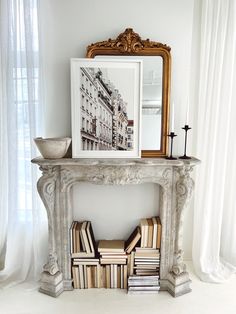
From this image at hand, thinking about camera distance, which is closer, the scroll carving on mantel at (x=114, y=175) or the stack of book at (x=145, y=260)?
the scroll carving on mantel at (x=114, y=175)

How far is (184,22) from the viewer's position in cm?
201

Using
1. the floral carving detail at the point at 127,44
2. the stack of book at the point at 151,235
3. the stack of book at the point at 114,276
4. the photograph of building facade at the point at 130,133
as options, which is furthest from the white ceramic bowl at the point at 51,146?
the stack of book at the point at 114,276

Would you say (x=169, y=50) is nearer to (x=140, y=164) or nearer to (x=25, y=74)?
(x=140, y=164)

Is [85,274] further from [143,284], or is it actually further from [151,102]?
[151,102]

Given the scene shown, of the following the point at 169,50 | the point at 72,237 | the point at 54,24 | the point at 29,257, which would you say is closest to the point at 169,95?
the point at 169,50

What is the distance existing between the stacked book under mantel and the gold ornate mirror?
66cm

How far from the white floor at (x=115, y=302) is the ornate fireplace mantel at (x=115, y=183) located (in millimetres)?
76

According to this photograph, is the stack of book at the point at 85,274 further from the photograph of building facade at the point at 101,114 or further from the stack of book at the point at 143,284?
the photograph of building facade at the point at 101,114

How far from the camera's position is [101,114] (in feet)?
6.44

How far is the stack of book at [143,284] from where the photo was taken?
6.62ft

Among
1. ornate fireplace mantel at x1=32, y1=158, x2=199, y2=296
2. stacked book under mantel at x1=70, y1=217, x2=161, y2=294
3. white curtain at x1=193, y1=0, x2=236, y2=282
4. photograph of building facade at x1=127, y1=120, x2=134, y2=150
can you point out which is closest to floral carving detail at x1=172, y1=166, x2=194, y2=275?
ornate fireplace mantel at x1=32, y1=158, x2=199, y2=296

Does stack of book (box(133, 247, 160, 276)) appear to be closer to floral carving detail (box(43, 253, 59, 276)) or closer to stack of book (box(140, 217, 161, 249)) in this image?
stack of book (box(140, 217, 161, 249))

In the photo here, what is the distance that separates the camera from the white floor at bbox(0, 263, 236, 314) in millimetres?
1823

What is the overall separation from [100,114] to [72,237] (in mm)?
969
